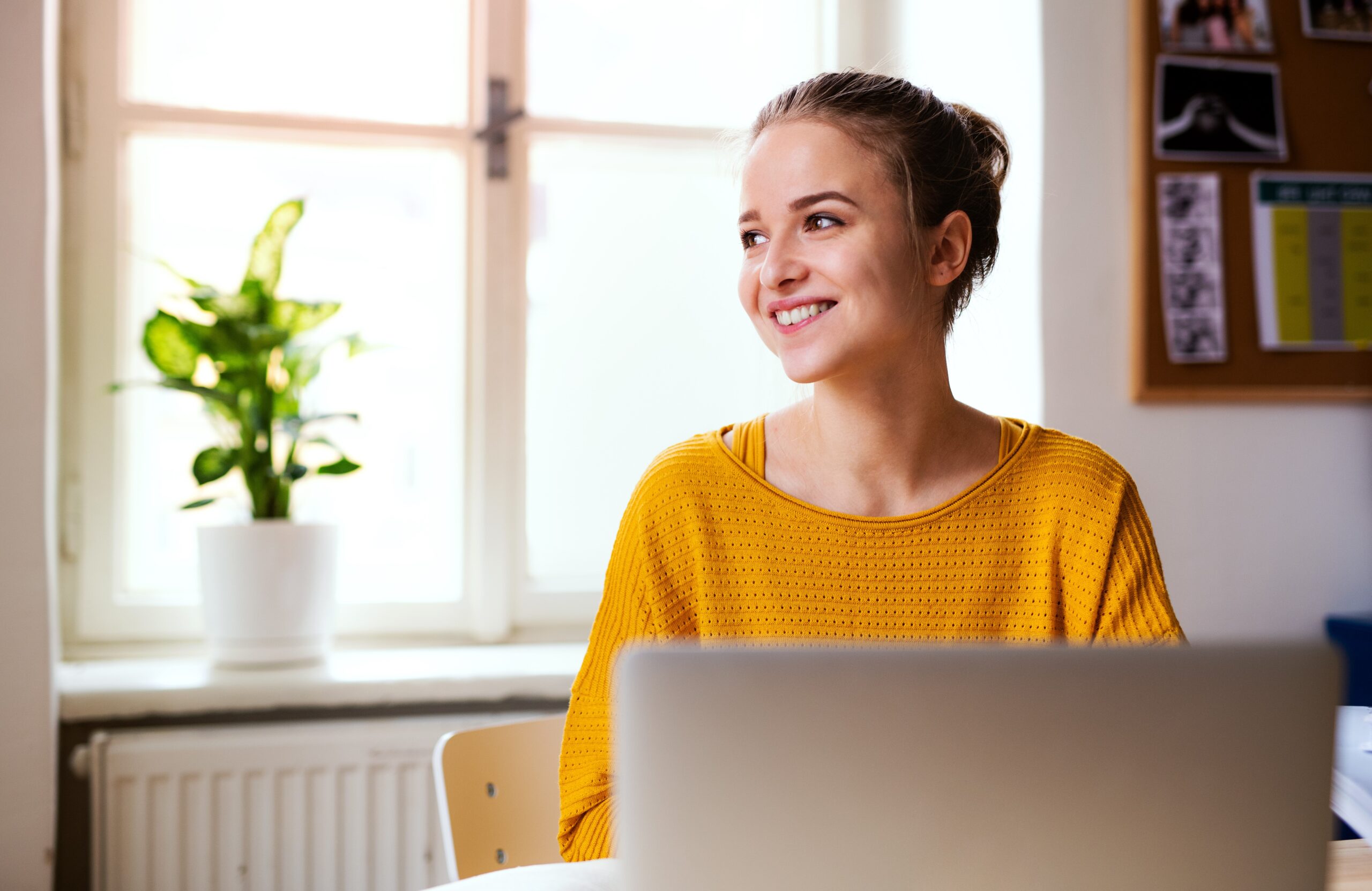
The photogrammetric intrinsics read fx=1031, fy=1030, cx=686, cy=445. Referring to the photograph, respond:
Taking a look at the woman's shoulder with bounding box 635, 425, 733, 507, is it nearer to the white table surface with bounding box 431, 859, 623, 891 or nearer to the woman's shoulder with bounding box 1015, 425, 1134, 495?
the woman's shoulder with bounding box 1015, 425, 1134, 495

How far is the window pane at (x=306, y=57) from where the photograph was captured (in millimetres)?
1938

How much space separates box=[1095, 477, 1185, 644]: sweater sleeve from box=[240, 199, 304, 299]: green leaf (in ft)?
4.38

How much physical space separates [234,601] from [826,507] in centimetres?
112

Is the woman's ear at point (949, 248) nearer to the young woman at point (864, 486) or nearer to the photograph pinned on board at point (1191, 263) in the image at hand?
the young woman at point (864, 486)

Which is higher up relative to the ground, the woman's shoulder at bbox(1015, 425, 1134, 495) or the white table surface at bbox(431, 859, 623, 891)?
the woman's shoulder at bbox(1015, 425, 1134, 495)

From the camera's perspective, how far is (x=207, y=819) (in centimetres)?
165

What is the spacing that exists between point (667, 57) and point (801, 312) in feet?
4.32

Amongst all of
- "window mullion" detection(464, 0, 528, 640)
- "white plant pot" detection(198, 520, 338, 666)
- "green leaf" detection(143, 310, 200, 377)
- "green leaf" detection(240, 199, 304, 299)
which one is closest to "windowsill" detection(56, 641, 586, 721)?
"white plant pot" detection(198, 520, 338, 666)

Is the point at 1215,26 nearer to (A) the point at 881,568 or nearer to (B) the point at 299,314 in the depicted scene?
(A) the point at 881,568

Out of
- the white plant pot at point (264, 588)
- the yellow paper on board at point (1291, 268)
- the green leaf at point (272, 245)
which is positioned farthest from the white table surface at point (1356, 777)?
the green leaf at point (272, 245)

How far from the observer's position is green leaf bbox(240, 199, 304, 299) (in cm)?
169

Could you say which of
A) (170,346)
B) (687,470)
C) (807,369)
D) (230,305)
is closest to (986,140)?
(807,369)

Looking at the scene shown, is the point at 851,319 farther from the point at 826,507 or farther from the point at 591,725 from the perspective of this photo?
the point at 591,725

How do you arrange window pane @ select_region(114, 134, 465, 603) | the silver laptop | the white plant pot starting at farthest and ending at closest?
window pane @ select_region(114, 134, 465, 603)
the white plant pot
the silver laptop
